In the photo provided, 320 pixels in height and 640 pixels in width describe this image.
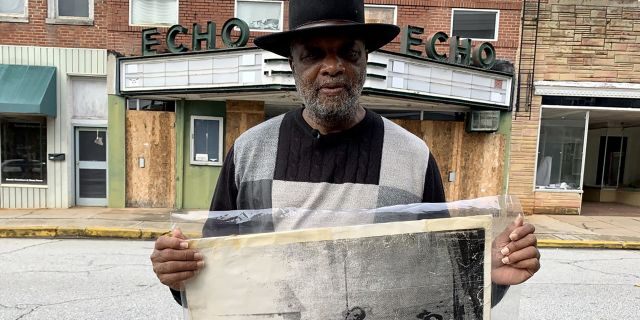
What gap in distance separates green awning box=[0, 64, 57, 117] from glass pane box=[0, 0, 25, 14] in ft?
4.81

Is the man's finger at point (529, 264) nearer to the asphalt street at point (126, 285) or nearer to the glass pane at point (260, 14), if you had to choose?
the asphalt street at point (126, 285)

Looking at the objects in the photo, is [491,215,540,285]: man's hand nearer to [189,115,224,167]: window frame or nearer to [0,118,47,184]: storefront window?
[189,115,224,167]: window frame

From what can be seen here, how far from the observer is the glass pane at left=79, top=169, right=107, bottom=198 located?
36.3 ft

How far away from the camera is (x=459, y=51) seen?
10.0 metres

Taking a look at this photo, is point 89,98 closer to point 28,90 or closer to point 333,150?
point 28,90

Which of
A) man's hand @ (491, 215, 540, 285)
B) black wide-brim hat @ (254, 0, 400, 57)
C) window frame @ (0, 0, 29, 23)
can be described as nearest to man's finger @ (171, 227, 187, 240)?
black wide-brim hat @ (254, 0, 400, 57)

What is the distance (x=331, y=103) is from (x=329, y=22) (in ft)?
0.93

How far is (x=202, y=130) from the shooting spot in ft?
35.4

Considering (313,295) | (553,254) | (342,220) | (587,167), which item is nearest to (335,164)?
(342,220)

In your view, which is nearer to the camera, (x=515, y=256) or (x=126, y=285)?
(x=515, y=256)

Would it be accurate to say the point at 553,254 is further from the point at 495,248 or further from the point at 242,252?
the point at 242,252

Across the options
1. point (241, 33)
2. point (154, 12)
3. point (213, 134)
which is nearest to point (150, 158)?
point (213, 134)

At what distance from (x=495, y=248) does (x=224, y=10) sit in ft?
34.7

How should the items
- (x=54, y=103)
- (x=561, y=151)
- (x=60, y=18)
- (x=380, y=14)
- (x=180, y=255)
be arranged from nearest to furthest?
(x=180, y=255), (x=54, y=103), (x=60, y=18), (x=380, y=14), (x=561, y=151)
